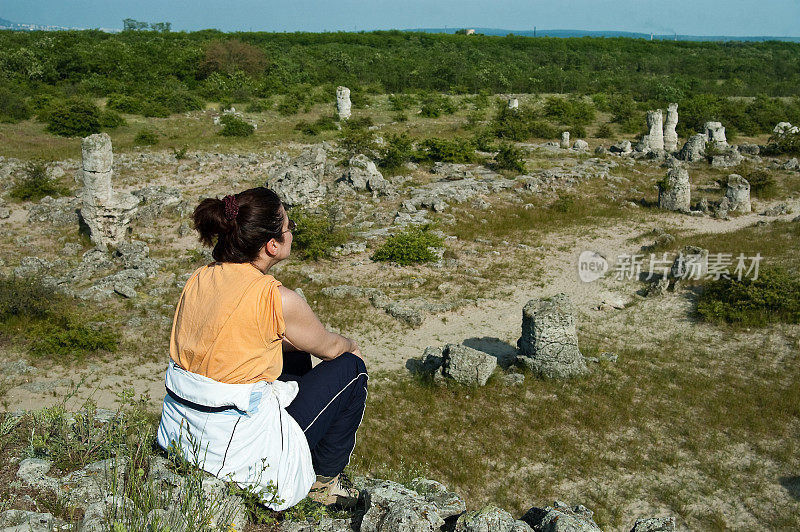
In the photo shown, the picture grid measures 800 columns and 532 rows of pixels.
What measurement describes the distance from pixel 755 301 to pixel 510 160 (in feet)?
36.1

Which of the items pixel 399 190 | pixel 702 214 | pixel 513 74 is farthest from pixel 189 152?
pixel 513 74

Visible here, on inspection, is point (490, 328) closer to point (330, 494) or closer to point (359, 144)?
point (330, 494)

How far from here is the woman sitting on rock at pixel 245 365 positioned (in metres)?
3.22

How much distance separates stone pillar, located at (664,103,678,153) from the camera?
77.6ft

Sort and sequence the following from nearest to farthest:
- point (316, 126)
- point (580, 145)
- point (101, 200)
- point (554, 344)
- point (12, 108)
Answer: point (554, 344)
point (101, 200)
point (580, 145)
point (12, 108)
point (316, 126)

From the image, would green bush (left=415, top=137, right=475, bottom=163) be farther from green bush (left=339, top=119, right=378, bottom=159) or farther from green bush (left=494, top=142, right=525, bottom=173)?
green bush (left=339, top=119, right=378, bottom=159)

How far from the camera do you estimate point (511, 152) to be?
19.7 m

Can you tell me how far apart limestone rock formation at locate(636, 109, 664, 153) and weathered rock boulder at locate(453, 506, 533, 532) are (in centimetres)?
2202

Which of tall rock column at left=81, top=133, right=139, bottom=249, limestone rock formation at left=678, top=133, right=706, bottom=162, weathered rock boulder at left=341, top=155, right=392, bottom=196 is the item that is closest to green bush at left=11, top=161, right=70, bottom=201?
tall rock column at left=81, top=133, right=139, bottom=249

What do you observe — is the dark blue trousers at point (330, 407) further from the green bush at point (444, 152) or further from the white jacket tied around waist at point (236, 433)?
the green bush at point (444, 152)

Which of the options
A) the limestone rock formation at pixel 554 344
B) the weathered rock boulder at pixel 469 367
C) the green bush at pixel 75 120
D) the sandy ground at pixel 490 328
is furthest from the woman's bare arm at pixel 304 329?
the green bush at pixel 75 120

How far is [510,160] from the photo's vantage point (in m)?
19.8

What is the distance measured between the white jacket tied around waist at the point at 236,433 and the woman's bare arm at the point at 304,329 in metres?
0.33

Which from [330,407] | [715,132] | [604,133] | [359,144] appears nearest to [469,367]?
[330,407]
